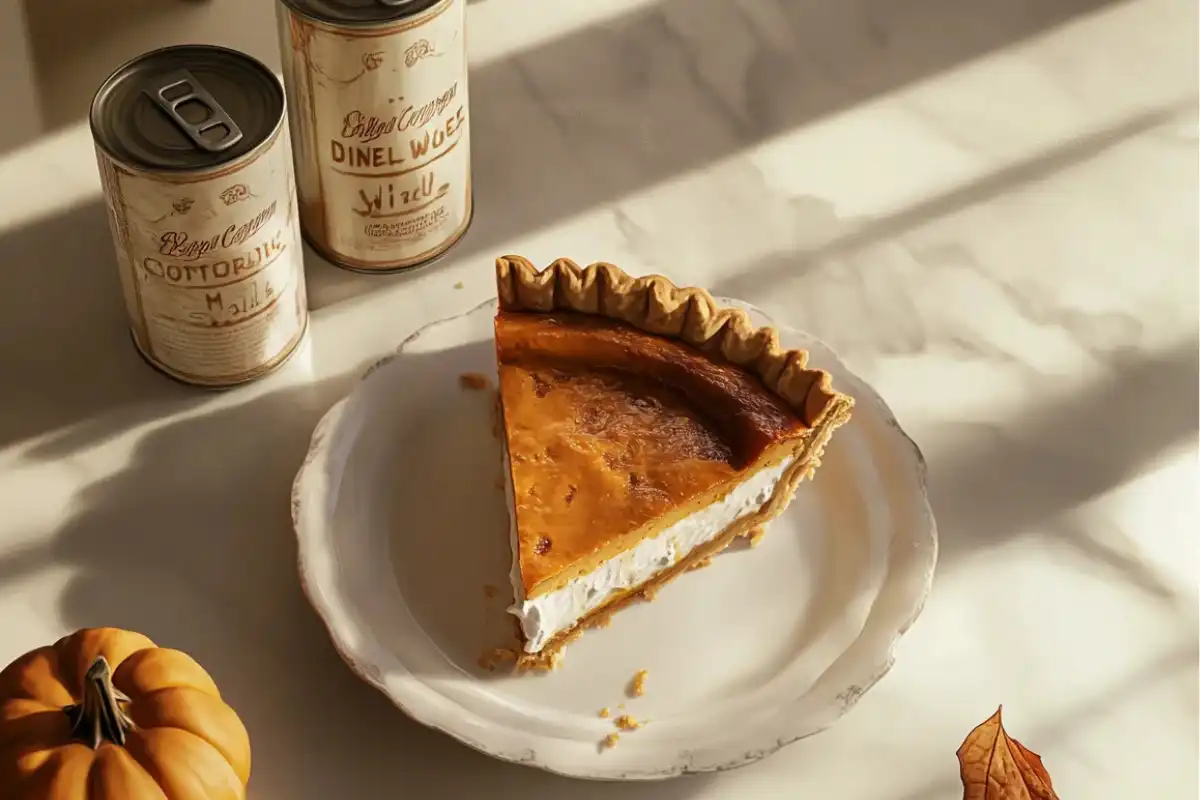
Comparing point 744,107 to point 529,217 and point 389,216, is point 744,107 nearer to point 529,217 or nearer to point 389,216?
point 529,217

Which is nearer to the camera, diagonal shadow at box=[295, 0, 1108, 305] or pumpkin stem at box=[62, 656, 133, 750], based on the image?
pumpkin stem at box=[62, 656, 133, 750]

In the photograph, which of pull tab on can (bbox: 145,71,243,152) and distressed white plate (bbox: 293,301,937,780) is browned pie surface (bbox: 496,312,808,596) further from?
pull tab on can (bbox: 145,71,243,152)

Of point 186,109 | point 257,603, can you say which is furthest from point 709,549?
point 186,109

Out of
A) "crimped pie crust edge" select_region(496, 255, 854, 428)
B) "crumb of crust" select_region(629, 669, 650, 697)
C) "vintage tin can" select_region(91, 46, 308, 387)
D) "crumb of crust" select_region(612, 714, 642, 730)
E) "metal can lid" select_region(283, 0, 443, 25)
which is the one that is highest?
"metal can lid" select_region(283, 0, 443, 25)

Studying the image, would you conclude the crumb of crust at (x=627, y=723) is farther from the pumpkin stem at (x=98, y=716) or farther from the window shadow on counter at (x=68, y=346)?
the window shadow on counter at (x=68, y=346)

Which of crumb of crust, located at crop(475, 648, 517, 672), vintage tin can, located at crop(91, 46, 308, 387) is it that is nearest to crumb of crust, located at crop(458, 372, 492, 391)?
vintage tin can, located at crop(91, 46, 308, 387)

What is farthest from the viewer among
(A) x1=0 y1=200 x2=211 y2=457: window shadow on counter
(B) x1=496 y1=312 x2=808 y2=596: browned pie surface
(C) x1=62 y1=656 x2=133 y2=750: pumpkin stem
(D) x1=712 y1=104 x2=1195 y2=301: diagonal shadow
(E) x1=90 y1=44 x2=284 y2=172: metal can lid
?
A: (D) x1=712 y1=104 x2=1195 y2=301: diagonal shadow

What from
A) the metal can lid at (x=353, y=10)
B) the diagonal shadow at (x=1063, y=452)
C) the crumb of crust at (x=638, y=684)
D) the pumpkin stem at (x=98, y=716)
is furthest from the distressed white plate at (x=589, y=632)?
the metal can lid at (x=353, y=10)
